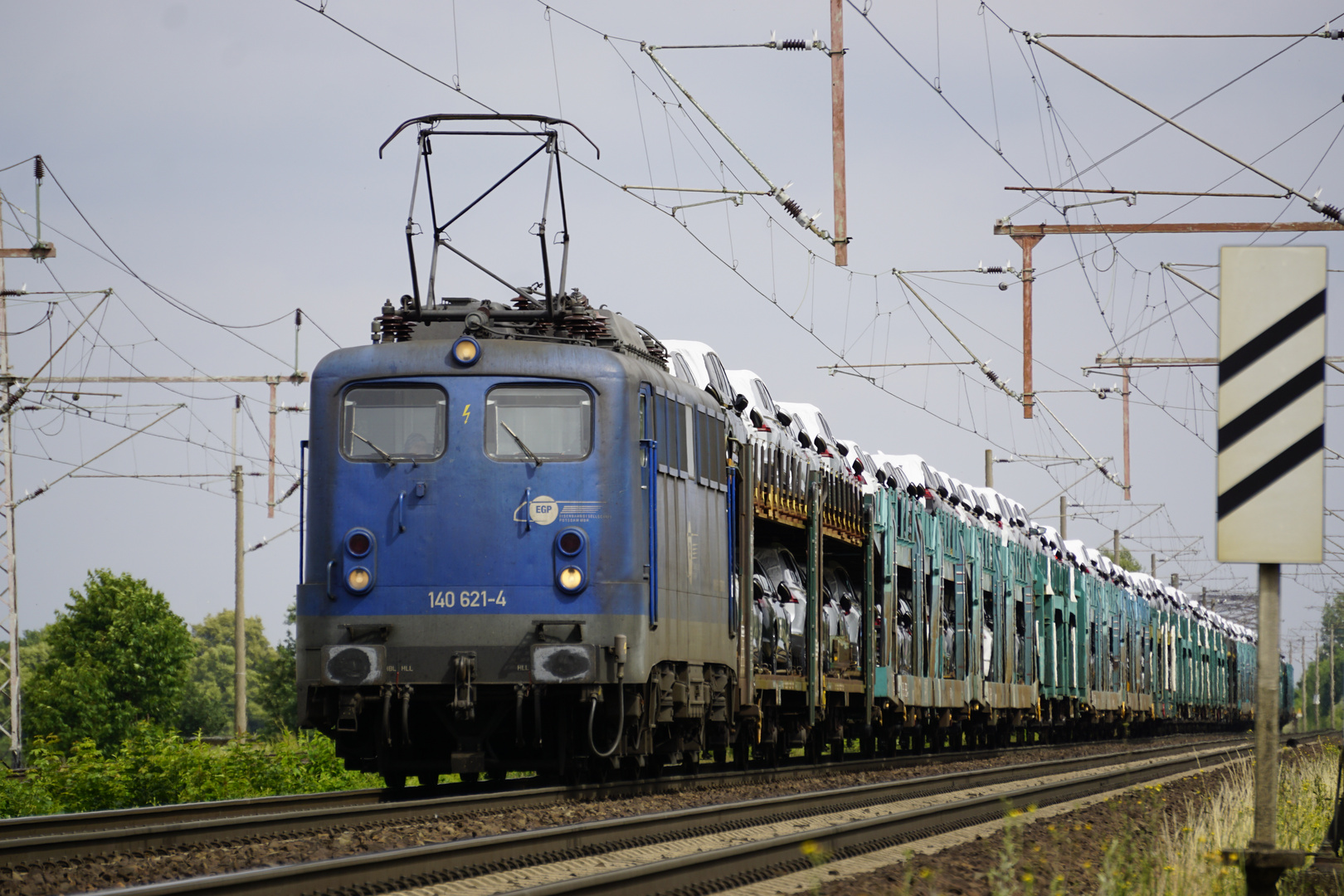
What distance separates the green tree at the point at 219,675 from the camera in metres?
111

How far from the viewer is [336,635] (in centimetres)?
1217

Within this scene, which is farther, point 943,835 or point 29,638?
point 29,638

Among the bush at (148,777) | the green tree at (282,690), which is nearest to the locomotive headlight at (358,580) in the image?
the bush at (148,777)

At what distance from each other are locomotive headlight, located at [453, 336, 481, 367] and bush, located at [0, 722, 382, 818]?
12.5 ft

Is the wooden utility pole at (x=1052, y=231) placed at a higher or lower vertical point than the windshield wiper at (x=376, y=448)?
higher

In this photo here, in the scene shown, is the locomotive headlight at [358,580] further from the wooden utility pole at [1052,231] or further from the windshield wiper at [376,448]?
the wooden utility pole at [1052,231]

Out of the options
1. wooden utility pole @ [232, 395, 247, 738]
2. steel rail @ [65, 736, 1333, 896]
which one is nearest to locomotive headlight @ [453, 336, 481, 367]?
steel rail @ [65, 736, 1333, 896]

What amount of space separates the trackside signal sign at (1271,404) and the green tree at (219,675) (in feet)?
289

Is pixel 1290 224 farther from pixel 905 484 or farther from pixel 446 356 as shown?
pixel 446 356

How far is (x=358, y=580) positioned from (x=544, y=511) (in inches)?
59.0

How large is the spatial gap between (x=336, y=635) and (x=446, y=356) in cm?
231

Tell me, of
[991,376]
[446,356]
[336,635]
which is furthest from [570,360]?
[991,376]

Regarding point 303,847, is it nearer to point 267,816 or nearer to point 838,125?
point 267,816

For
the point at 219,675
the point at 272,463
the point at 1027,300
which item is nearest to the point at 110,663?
the point at 272,463
